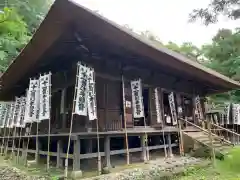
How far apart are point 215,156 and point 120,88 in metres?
4.29

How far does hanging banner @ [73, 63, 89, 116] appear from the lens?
226 inches

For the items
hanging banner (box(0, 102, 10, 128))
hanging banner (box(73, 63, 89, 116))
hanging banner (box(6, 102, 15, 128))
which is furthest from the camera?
hanging banner (box(0, 102, 10, 128))

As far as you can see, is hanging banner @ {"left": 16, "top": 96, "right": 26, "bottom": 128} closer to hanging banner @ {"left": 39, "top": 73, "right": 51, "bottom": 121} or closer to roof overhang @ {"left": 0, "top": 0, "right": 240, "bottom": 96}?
roof overhang @ {"left": 0, "top": 0, "right": 240, "bottom": 96}

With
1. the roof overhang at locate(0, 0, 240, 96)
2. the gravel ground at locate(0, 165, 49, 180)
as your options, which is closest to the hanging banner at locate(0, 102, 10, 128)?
the gravel ground at locate(0, 165, 49, 180)

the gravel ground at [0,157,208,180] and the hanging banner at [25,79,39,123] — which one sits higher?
the hanging banner at [25,79,39,123]

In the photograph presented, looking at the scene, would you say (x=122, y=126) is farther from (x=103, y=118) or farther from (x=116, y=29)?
(x=116, y=29)

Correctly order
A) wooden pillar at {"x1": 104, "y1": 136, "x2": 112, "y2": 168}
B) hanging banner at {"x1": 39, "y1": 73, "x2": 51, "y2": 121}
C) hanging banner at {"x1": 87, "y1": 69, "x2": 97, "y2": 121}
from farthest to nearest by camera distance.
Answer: hanging banner at {"x1": 39, "y1": 73, "x2": 51, "y2": 121} → wooden pillar at {"x1": 104, "y1": 136, "x2": 112, "y2": 168} → hanging banner at {"x1": 87, "y1": 69, "x2": 97, "y2": 121}

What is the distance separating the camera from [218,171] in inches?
250

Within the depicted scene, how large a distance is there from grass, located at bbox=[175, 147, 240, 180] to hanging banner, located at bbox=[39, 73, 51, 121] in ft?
13.9

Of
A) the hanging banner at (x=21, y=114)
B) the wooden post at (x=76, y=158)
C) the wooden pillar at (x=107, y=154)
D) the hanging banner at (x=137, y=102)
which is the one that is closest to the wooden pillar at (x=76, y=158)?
the wooden post at (x=76, y=158)

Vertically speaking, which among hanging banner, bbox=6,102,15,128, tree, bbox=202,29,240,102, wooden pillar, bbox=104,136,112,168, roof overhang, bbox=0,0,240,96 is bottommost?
wooden pillar, bbox=104,136,112,168

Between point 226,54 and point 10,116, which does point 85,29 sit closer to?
point 10,116

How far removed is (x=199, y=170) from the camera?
22.0 feet

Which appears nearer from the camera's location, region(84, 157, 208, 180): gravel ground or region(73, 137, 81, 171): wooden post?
region(84, 157, 208, 180): gravel ground
